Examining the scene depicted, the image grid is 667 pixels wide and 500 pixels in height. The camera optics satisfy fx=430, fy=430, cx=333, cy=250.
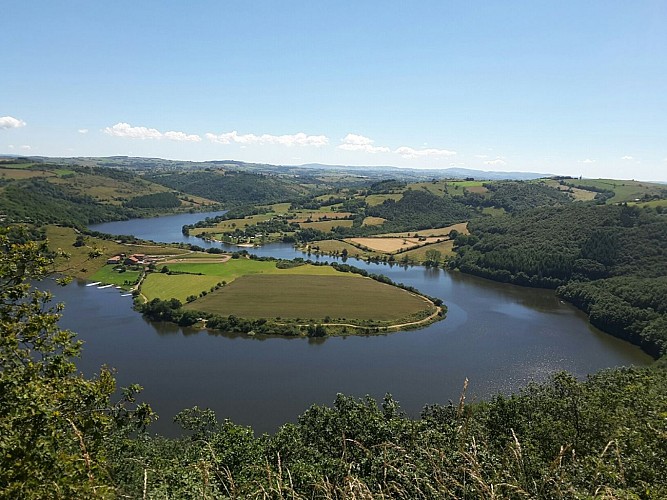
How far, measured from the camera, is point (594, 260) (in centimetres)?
7700

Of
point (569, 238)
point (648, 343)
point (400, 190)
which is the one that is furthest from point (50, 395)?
point (400, 190)

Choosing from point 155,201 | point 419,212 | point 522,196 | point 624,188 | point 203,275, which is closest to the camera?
point 203,275

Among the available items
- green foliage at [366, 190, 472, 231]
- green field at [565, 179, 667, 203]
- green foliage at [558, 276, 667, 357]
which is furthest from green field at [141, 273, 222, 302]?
green field at [565, 179, 667, 203]

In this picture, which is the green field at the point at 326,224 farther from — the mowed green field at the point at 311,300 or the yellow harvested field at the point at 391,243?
the mowed green field at the point at 311,300

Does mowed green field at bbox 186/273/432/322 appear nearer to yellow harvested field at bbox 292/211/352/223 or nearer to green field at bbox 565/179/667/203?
yellow harvested field at bbox 292/211/352/223

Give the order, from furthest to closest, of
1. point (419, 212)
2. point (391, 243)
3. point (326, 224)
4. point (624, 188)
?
point (624, 188) < point (419, 212) < point (326, 224) < point (391, 243)

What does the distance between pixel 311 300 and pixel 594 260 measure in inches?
2052

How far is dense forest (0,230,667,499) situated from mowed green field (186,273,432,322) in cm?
3236

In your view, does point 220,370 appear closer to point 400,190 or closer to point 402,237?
point 402,237

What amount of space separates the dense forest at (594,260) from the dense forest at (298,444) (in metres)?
35.4

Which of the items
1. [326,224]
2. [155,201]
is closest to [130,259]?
[326,224]

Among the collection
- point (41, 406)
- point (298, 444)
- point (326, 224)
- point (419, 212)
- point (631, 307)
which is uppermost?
point (41, 406)

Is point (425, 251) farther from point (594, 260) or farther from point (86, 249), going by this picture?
point (86, 249)

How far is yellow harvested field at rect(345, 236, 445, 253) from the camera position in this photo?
109 meters
